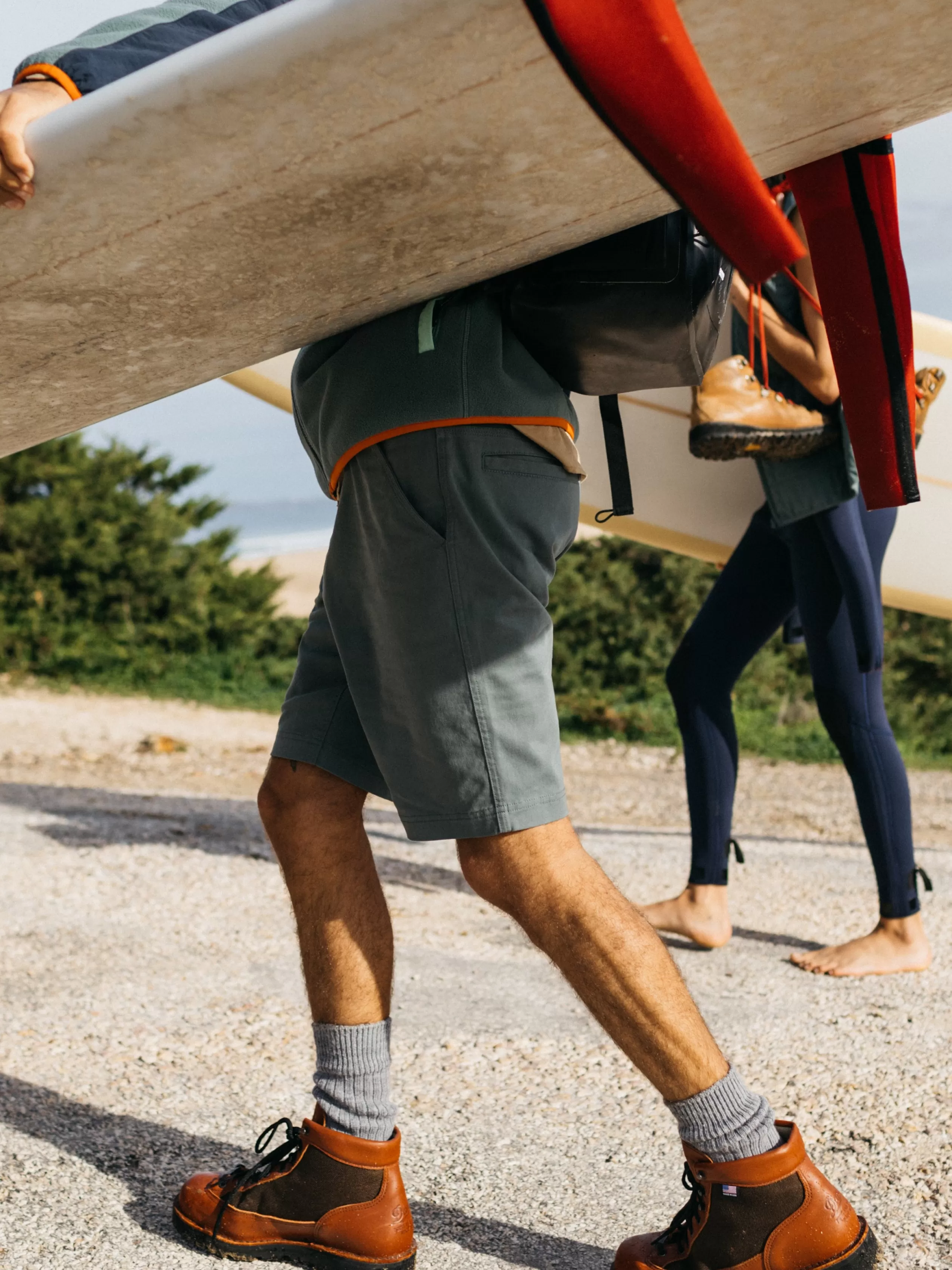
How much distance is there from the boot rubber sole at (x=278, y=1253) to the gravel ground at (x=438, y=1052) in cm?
3

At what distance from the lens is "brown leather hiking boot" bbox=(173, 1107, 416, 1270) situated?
1365 millimetres

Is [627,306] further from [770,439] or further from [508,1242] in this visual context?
[770,439]

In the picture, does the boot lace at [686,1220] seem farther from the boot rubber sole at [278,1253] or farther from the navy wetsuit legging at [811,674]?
the navy wetsuit legging at [811,674]

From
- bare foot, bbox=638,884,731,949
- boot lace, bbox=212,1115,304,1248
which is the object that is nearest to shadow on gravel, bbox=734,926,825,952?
bare foot, bbox=638,884,731,949

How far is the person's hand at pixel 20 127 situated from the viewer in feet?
3.82

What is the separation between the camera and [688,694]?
2.67 meters

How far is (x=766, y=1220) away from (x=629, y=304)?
1.03 meters

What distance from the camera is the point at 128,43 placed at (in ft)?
4.00

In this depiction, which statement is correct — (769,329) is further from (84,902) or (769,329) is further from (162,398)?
(84,902)

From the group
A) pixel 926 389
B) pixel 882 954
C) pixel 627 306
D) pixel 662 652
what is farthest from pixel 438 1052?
pixel 662 652

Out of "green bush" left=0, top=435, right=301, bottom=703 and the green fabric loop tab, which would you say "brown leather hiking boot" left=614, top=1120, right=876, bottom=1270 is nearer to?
the green fabric loop tab

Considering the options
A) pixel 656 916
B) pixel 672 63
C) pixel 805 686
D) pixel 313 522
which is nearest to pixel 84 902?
pixel 656 916

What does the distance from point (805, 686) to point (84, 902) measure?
6958mm

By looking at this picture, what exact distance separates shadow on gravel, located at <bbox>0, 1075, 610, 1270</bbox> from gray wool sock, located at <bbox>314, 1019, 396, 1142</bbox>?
18cm
